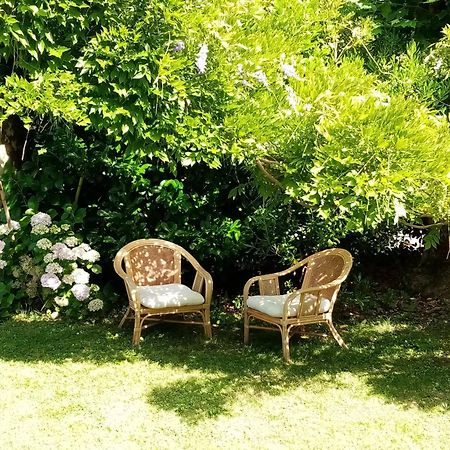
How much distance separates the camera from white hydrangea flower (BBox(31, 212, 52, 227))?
18.2ft

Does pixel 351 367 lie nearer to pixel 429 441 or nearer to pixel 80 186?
pixel 429 441

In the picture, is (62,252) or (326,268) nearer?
(326,268)

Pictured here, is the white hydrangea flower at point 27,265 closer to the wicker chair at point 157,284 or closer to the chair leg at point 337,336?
the wicker chair at point 157,284

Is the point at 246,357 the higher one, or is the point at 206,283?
the point at 206,283

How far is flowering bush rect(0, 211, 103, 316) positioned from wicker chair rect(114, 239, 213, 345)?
0.42 metres

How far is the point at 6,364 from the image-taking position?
448cm

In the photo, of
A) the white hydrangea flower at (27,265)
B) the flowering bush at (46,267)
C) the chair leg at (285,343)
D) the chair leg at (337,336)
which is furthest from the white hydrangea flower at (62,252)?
the chair leg at (337,336)

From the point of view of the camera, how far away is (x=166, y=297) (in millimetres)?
4977

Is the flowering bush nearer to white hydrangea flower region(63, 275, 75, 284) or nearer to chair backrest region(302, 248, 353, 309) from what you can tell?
white hydrangea flower region(63, 275, 75, 284)

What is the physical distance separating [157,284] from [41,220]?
1.18 meters

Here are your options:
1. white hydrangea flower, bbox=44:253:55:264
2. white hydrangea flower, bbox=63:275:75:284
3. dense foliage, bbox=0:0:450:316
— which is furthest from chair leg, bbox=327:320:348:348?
white hydrangea flower, bbox=44:253:55:264

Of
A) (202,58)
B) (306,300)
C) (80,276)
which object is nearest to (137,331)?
(80,276)

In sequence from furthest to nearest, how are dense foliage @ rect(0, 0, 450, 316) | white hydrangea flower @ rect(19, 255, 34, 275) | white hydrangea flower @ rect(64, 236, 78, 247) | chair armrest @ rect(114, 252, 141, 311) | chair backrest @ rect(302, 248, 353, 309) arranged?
1. white hydrangea flower @ rect(19, 255, 34, 275)
2. white hydrangea flower @ rect(64, 236, 78, 247)
3. chair backrest @ rect(302, 248, 353, 309)
4. chair armrest @ rect(114, 252, 141, 311)
5. dense foliage @ rect(0, 0, 450, 316)

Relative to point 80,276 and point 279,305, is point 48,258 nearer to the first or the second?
point 80,276
